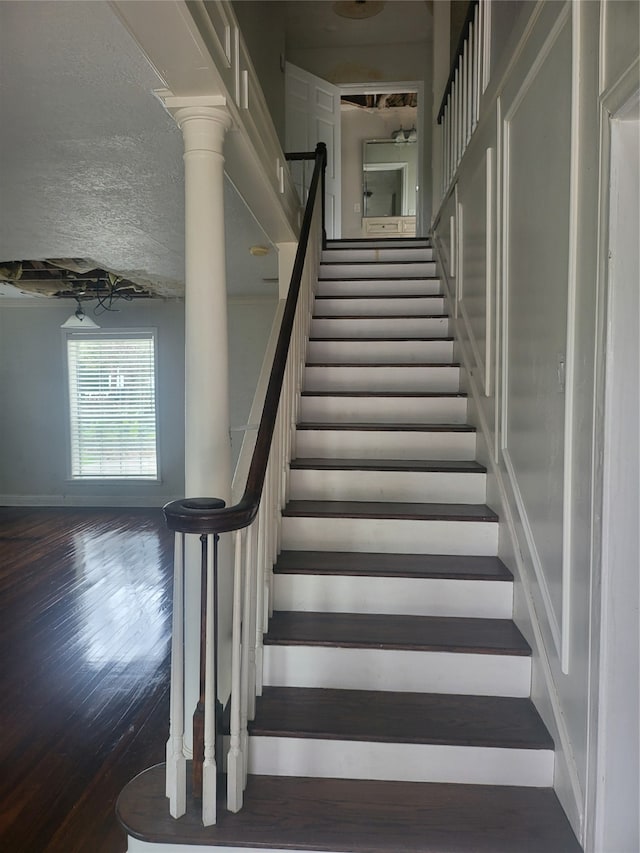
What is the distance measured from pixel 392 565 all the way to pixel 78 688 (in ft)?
5.55

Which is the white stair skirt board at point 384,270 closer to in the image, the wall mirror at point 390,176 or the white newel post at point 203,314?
the white newel post at point 203,314

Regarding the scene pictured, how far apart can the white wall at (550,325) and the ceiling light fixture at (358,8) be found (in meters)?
3.95

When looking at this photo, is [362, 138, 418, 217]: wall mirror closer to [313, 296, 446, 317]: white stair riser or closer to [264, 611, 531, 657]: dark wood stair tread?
[313, 296, 446, 317]: white stair riser

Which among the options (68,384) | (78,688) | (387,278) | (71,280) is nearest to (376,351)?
(387,278)

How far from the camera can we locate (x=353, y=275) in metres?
4.36

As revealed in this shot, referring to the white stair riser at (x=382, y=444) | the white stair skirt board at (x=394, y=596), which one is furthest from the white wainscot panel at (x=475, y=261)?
the white stair skirt board at (x=394, y=596)

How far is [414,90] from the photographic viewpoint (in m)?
6.39

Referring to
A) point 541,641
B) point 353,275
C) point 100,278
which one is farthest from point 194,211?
point 100,278

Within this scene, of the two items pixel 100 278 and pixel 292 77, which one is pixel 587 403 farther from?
pixel 292 77

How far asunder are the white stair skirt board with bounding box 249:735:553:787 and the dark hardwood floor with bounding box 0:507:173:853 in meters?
0.56

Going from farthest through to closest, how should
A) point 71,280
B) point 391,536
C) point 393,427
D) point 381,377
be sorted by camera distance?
1. point 71,280
2. point 381,377
3. point 393,427
4. point 391,536

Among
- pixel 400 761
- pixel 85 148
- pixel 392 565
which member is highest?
pixel 85 148

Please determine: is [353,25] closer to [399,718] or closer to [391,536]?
[391,536]

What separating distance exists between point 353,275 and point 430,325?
3.19 ft
